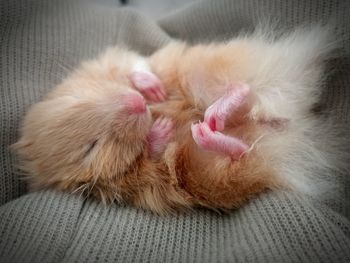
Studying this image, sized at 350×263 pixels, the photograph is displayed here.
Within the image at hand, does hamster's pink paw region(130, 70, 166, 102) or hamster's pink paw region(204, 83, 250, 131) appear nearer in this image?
hamster's pink paw region(204, 83, 250, 131)

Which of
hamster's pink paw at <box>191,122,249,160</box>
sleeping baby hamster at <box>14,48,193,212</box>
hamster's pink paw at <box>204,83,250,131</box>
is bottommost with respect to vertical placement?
sleeping baby hamster at <box>14,48,193,212</box>

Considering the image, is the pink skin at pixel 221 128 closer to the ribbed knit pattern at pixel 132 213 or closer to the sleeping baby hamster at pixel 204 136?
the sleeping baby hamster at pixel 204 136

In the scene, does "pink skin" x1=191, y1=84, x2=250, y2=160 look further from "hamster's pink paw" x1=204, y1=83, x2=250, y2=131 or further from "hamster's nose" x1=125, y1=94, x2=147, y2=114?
"hamster's nose" x1=125, y1=94, x2=147, y2=114

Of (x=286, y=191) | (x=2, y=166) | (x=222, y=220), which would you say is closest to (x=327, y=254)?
(x=286, y=191)

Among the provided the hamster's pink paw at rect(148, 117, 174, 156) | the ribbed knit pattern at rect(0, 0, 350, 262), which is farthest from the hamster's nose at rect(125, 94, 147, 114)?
the ribbed knit pattern at rect(0, 0, 350, 262)

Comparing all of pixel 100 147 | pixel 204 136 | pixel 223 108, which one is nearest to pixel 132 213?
pixel 100 147
